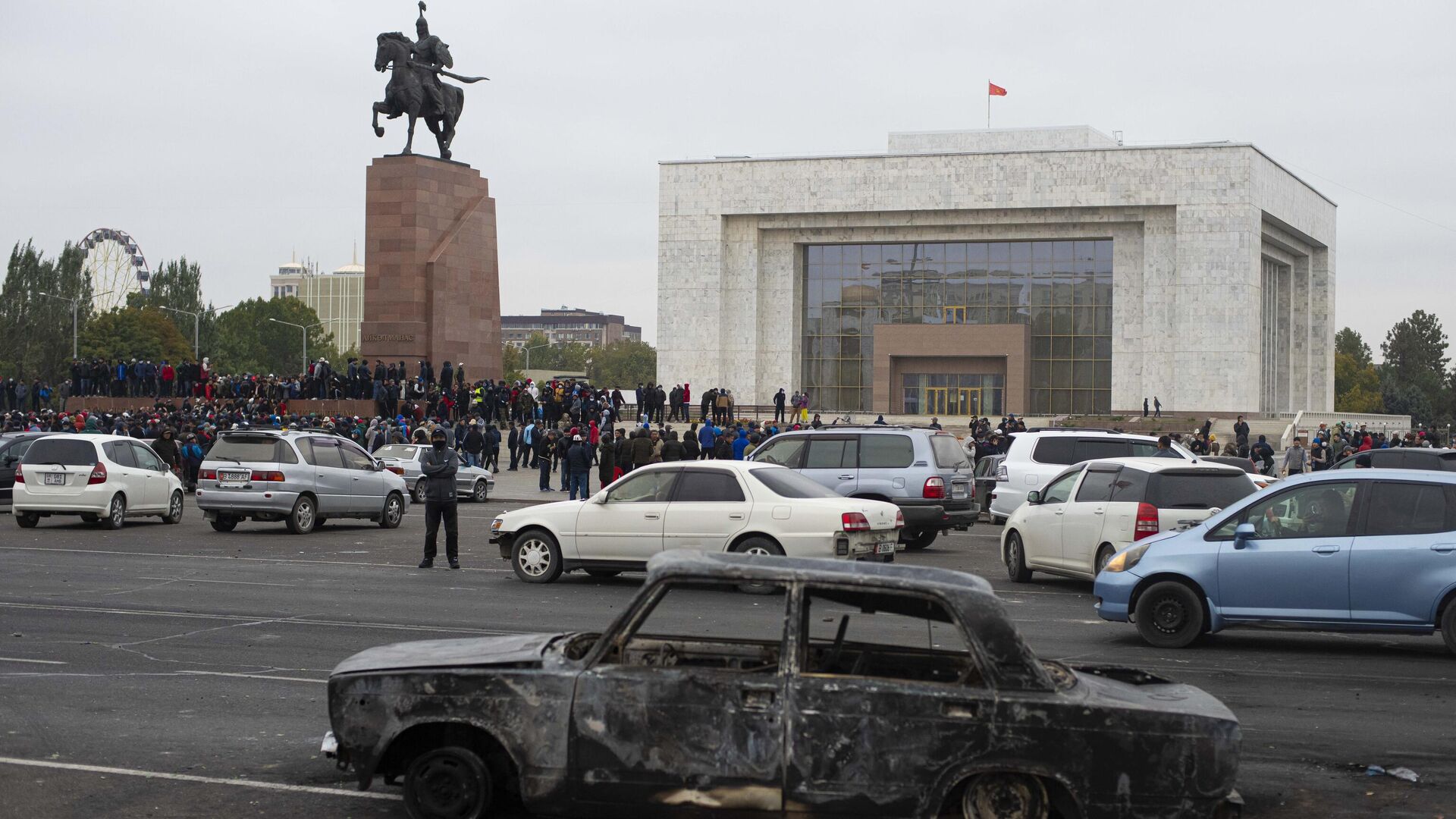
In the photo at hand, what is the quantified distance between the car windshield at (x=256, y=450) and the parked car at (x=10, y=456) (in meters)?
5.91

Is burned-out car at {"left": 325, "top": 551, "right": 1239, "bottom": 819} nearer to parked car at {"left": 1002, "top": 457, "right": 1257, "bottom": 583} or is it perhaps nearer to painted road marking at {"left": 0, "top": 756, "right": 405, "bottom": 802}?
painted road marking at {"left": 0, "top": 756, "right": 405, "bottom": 802}

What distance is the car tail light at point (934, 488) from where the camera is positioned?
→ 1902 cm

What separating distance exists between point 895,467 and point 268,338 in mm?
113134

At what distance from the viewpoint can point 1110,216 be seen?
66688mm

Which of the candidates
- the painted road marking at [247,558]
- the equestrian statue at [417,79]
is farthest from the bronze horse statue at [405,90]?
the painted road marking at [247,558]

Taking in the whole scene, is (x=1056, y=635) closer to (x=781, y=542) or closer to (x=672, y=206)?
(x=781, y=542)

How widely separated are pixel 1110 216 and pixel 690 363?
21.2m

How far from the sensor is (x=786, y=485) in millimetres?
14914

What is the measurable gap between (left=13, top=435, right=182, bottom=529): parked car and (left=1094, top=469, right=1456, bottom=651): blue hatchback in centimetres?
1626

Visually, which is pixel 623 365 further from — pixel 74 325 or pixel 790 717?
pixel 790 717

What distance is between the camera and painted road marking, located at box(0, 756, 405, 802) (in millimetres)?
6891

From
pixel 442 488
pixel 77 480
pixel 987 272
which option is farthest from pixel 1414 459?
pixel 987 272

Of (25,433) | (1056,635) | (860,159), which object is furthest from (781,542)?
(860,159)

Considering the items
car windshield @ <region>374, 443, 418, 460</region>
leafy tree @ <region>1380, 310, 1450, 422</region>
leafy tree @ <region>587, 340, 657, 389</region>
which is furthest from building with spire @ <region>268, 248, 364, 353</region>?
car windshield @ <region>374, 443, 418, 460</region>
